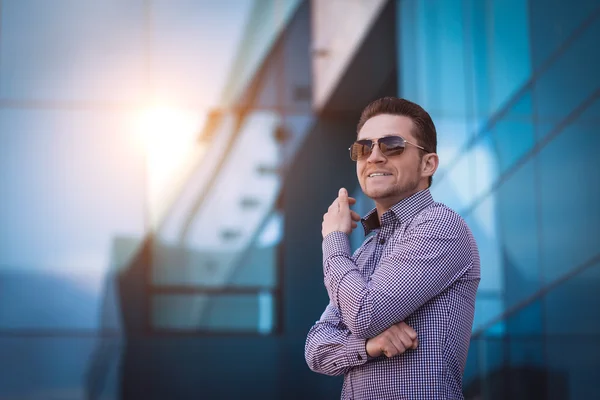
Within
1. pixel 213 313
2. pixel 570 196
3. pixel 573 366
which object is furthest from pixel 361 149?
pixel 213 313

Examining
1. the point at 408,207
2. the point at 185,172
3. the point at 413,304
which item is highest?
the point at 185,172

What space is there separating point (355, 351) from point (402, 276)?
285 millimetres

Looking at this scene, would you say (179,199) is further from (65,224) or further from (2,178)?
(2,178)

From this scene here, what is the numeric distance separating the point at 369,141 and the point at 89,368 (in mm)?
6911

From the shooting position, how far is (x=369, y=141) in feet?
8.59

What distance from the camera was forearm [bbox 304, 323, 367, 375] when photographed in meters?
2.41

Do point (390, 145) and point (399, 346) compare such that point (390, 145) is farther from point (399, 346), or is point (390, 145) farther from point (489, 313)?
point (489, 313)

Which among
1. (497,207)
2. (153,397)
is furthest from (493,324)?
(153,397)

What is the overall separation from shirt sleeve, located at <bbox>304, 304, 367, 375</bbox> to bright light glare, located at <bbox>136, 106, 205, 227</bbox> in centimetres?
666

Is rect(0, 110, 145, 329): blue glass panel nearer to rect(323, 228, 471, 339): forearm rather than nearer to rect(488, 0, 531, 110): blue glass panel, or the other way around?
rect(488, 0, 531, 110): blue glass panel

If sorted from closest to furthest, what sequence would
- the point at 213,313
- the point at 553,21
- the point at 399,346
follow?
the point at 399,346 < the point at 553,21 < the point at 213,313

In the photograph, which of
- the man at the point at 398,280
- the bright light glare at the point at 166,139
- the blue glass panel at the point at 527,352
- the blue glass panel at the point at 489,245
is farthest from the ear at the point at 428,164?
the bright light glare at the point at 166,139

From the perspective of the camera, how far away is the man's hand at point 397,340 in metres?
2.28

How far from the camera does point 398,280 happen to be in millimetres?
2289
